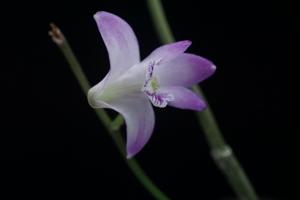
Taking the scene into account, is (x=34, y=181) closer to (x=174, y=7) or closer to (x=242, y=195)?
(x=174, y=7)

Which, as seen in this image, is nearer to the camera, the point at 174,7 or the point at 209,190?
the point at 174,7

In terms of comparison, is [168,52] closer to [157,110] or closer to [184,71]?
[184,71]

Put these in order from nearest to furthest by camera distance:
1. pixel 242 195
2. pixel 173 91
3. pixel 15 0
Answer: pixel 173 91, pixel 242 195, pixel 15 0

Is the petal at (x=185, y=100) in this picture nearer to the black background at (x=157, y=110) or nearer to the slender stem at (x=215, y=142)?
the slender stem at (x=215, y=142)

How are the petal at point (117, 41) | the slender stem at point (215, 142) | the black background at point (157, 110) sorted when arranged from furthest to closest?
the black background at point (157, 110), the slender stem at point (215, 142), the petal at point (117, 41)

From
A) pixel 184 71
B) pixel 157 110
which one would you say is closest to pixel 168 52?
pixel 184 71

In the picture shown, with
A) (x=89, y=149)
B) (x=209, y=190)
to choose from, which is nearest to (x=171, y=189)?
(x=209, y=190)

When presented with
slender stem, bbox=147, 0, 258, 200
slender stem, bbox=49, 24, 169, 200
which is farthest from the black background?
slender stem, bbox=49, 24, 169, 200

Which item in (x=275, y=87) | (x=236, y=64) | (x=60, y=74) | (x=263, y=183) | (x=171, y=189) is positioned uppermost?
(x=60, y=74)

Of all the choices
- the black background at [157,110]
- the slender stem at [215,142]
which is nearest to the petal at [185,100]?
the slender stem at [215,142]
